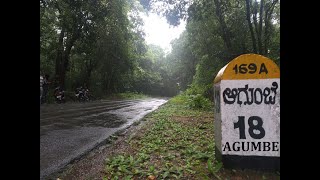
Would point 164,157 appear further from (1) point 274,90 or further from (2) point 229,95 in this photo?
(1) point 274,90

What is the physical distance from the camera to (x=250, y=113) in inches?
170

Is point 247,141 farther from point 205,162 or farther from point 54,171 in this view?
point 54,171

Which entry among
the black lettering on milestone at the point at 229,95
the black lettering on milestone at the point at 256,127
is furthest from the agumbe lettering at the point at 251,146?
the black lettering on milestone at the point at 229,95

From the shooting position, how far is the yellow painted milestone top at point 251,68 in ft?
14.1

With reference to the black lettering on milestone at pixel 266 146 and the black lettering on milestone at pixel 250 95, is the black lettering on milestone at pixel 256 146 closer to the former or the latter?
the black lettering on milestone at pixel 266 146

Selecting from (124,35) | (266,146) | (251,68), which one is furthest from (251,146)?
(124,35)

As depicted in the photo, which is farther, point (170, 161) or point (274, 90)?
point (170, 161)

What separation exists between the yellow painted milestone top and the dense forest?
7.86 meters

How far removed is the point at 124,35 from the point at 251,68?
27812mm

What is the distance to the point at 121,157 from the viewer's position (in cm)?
505

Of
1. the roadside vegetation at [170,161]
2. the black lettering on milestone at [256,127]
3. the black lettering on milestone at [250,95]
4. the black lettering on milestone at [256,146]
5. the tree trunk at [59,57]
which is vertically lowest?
the roadside vegetation at [170,161]
